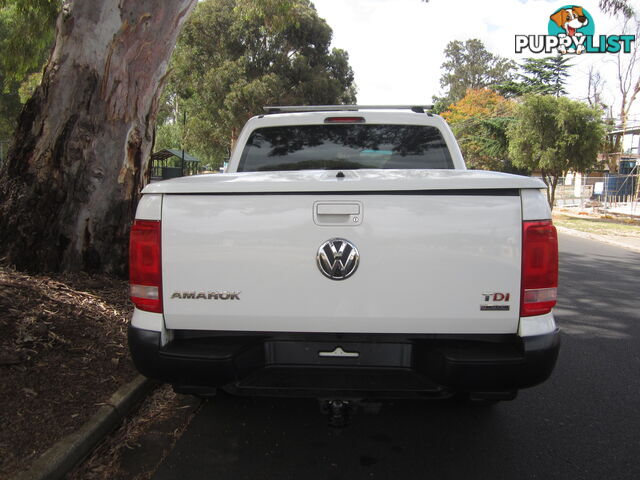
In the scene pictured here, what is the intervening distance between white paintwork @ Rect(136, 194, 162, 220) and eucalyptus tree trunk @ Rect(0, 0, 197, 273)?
3.04m

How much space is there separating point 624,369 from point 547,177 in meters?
21.8

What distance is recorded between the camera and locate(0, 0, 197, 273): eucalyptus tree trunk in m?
4.90

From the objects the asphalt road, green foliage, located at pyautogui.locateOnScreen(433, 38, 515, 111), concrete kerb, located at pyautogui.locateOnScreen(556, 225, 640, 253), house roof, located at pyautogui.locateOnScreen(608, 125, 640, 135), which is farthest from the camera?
green foliage, located at pyautogui.locateOnScreen(433, 38, 515, 111)

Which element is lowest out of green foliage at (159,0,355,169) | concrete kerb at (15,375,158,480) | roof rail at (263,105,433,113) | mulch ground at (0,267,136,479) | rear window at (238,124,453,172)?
concrete kerb at (15,375,158,480)

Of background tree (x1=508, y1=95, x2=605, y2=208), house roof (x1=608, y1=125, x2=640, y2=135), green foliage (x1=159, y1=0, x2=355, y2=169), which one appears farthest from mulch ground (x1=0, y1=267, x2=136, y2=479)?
house roof (x1=608, y1=125, x2=640, y2=135)

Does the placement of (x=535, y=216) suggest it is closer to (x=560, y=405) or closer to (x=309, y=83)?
(x=560, y=405)

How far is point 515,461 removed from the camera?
9.30 feet

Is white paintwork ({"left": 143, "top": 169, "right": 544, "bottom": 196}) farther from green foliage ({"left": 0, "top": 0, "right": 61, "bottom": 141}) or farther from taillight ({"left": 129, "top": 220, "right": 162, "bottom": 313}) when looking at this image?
green foliage ({"left": 0, "top": 0, "right": 61, "bottom": 141})

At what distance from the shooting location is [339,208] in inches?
91.1

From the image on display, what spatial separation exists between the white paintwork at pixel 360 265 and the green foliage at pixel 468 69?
66.8 m

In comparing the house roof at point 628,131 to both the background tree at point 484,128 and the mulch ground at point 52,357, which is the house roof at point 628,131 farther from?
the mulch ground at point 52,357

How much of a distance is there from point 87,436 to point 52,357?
1.02 m

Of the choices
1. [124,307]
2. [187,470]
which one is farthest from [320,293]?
[124,307]

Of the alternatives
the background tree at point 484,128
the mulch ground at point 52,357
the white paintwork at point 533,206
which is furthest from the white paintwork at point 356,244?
the background tree at point 484,128
